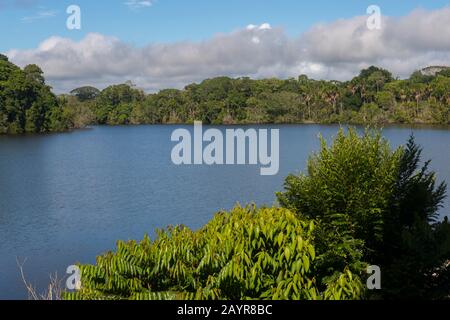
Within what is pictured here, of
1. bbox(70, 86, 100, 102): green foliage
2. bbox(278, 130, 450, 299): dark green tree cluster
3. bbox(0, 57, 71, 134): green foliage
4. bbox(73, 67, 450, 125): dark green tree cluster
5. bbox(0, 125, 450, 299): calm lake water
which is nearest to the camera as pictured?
bbox(278, 130, 450, 299): dark green tree cluster

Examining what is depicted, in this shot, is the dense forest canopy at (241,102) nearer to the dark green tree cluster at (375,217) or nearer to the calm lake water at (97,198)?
the calm lake water at (97,198)

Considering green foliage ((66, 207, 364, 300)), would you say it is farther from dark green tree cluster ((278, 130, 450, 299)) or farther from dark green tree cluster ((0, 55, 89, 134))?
dark green tree cluster ((0, 55, 89, 134))

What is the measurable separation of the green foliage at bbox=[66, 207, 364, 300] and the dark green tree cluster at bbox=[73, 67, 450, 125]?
292 ft

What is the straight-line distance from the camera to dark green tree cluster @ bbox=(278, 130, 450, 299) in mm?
10578

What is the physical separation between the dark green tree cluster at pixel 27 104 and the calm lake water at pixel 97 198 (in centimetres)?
3294

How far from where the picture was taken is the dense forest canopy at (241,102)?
3821 inches

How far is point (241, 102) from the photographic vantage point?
412 ft

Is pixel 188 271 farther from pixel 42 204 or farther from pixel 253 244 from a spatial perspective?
pixel 42 204

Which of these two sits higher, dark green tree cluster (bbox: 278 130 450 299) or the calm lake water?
dark green tree cluster (bbox: 278 130 450 299)

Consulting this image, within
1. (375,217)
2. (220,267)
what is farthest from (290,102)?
(220,267)

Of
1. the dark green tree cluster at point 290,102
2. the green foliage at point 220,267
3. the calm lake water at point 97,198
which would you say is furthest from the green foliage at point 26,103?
the green foliage at point 220,267

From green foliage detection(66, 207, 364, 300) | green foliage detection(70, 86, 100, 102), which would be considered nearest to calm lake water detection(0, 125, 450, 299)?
green foliage detection(66, 207, 364, 300)

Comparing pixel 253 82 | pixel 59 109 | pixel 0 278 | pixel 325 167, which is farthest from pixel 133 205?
pixel 253 82

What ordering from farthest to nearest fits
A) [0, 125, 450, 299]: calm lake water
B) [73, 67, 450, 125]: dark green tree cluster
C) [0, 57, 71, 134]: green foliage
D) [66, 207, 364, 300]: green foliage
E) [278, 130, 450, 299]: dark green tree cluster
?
[73, 67, 450, 125]: dark green tree cluster < [0, 57, 71, 134]: green foliage < [0, 125, 450, 299]: calm lake water < [278, 130, 450, 299]: dark green tree cluster < [66, 207, 364, 300]: green foliage
